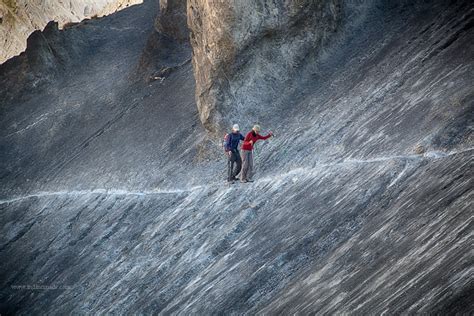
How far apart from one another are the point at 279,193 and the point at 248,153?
2.15 m

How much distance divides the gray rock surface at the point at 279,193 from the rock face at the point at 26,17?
35.0 ft

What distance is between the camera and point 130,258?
19.9 metres

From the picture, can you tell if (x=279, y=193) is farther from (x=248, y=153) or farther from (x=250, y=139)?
(x=250, y=139)

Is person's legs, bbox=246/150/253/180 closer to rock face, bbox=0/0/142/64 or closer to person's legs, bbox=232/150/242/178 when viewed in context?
person's legs, bbox=232/150/242/178

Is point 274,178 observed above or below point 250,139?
below

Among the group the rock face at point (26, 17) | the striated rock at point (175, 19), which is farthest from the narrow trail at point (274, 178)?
the rock face at point (26, 17)

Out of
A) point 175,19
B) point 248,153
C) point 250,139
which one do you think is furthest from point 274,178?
point 175,19

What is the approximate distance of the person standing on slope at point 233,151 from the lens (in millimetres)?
19359

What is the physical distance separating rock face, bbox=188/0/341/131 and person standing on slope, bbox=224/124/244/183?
3588 millimetres

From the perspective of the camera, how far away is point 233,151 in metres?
19.4

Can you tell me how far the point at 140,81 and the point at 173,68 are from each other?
7.65ft

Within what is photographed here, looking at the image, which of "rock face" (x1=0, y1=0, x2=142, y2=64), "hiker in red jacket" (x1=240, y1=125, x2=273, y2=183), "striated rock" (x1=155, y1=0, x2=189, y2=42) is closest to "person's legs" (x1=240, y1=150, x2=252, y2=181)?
"hiker in red jacket" (x1=240, y1=125, x2=273, y2=183)

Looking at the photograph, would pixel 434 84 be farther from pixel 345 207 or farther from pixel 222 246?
pixel 222 246

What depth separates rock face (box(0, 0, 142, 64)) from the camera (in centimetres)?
4147
